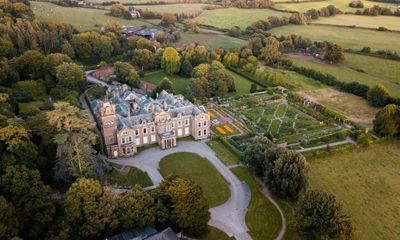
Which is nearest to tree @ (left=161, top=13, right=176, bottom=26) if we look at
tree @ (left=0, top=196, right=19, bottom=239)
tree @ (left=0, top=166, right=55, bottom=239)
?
tree @ (left=0, top=166, right=55, bottom=239)

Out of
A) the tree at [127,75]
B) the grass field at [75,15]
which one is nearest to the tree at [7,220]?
the tree at [127,75]

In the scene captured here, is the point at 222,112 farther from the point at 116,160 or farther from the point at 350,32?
the point at 350,32

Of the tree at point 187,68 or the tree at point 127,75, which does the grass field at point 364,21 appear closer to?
the tree at point 187,68

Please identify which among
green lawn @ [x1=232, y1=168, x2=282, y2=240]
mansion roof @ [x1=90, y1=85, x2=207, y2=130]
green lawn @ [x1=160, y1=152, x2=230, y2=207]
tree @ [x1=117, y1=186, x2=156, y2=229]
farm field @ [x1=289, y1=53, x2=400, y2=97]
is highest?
mansion roof @ [x1=90, y1=85, x2=207, y2=130]

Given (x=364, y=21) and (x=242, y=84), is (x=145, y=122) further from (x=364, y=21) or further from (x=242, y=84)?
(x=364, y=21)

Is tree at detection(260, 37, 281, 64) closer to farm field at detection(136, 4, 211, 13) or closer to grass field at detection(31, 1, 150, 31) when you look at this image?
grass field at detection(31, 1, 150, 31)

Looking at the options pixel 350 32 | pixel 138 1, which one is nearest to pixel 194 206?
pixel 350 32

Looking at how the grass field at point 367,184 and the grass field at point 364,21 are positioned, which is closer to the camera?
the grass field at point 367,184
